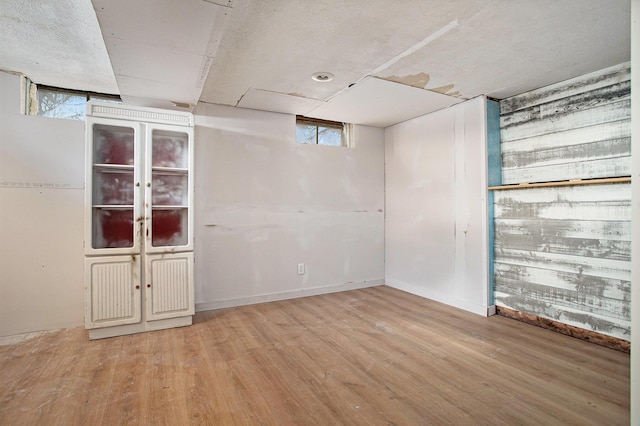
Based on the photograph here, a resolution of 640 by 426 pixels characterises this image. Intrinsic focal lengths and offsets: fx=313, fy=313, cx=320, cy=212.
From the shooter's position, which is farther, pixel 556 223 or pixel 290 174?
pixel 290 174

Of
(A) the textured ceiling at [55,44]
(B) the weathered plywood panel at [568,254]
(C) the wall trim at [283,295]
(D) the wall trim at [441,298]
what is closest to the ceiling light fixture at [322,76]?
(A) the textured ceiling at [55,44]

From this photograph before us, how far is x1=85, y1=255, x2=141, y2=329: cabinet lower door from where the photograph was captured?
276 centimetres

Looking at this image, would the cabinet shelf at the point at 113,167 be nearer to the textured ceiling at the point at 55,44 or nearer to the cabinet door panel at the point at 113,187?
the cabinet door panel at the point at 113,187

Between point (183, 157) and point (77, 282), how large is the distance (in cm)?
161

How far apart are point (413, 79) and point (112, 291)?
341 centimetres

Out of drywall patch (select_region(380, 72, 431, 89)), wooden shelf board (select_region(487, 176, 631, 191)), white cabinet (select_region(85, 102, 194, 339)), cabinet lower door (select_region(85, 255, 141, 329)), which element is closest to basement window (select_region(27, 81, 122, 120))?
white cabinet (select_region(85, 102, 194, 339))

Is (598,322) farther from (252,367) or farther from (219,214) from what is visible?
(219,214)

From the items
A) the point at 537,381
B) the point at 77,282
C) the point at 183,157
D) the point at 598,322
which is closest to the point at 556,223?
the point at 598,322

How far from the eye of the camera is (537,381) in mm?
2105

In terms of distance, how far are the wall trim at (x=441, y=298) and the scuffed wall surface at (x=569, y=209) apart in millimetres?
227

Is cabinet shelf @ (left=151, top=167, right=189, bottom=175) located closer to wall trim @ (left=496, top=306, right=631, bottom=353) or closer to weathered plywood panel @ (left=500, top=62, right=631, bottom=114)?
weathered plywood panel @ (left=500, top=62, right=631, bottom=114)

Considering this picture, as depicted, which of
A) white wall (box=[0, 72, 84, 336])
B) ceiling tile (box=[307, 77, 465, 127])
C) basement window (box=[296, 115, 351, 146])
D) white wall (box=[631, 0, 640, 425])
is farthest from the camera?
basement window (box=[296, 115, 351, 146])

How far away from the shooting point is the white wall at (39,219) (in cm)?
286

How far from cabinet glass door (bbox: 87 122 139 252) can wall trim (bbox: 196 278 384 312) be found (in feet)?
3.74
